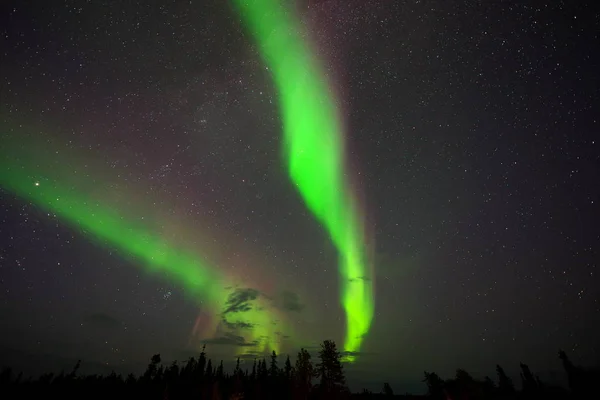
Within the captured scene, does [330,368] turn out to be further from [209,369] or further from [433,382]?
[209,369]

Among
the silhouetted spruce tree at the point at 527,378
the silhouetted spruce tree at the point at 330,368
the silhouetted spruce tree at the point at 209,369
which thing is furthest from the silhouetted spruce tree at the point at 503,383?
the silhouetted spruce tree at the point at 209,369

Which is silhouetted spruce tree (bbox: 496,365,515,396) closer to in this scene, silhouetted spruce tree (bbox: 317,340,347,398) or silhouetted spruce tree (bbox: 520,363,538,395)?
silhouetted spruce tree (bbox: 520,363,538,395)

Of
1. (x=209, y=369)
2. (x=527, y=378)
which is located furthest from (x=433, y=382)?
(x=209, y=369)

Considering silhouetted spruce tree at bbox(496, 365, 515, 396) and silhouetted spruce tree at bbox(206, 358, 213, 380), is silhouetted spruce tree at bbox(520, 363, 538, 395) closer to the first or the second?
→ silhouetted spruce tree at bbox(496, 365, 515, 396)

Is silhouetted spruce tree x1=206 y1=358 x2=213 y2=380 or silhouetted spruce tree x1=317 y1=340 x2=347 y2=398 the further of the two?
silhouetted spruce tree x1=206 y1=358 x2=213 y2=380

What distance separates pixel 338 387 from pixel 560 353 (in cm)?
5547

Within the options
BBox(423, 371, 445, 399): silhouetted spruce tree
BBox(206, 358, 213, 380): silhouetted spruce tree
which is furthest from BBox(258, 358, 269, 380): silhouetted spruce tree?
BBox(423, 371, 445, 399): silhouetted spruce tree

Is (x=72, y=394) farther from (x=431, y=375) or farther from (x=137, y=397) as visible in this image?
(x=431, y=375)

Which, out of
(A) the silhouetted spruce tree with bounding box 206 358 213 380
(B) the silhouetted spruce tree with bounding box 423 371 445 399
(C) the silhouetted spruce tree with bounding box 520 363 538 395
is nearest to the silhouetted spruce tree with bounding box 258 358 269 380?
(A) the silhouetted spruce tree with bounding box 206 358 213 380

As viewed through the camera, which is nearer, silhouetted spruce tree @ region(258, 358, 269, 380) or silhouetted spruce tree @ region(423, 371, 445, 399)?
silhouetted spruce tree @ region(423, 371, 445, 399)

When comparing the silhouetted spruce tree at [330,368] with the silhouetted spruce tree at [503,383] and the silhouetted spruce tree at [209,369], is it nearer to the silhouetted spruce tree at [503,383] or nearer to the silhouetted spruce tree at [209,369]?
the silhouetted spruce tree at [503,383]

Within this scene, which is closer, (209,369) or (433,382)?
(433,382)

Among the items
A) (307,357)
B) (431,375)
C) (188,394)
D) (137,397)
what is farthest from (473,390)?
(137,397)

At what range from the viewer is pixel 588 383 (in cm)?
4772
